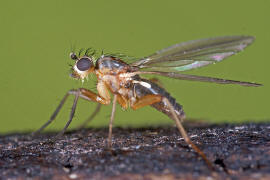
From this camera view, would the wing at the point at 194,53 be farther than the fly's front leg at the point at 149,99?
Yes

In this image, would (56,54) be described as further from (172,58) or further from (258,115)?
(258,115)

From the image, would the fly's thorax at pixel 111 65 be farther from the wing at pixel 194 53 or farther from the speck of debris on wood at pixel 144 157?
the speck of debris on wood at pixel 144 157


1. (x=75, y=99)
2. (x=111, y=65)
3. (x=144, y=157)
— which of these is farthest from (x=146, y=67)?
(x=144, y=157)

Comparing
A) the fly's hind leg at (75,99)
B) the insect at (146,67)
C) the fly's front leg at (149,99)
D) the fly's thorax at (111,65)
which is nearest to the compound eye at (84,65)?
the insect at (146,67)

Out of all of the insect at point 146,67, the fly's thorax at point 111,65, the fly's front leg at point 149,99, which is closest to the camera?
the fly's front leg at point 149,99

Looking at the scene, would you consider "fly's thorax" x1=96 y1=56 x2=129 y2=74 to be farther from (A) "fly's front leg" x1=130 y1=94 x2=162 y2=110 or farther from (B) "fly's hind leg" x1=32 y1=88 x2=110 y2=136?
(A) "fly's front leg" x1=130 y1=94 x2=162 y2=110

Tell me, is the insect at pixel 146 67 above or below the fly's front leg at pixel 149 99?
above

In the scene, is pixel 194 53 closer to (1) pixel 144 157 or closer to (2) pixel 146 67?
(2) pixel 146 67
